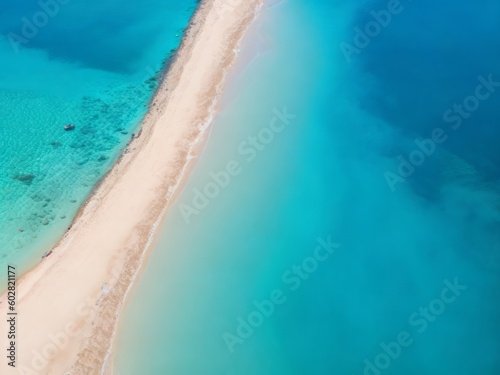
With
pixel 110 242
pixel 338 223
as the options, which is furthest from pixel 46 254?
pixel 338 223

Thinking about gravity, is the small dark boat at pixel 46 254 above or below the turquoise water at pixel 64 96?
below

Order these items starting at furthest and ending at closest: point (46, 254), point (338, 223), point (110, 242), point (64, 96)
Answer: point (64, 96) → point (338, 223) → point (46, 254) → point (110, 242)

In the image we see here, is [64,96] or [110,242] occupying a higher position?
[64,96]

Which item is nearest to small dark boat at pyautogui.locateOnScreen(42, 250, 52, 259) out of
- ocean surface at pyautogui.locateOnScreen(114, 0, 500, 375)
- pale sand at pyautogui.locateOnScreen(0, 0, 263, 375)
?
pale sand at pyautogui.locateOnScreen(0, 0, 263, 375)

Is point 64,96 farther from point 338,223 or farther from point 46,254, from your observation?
point 338,223

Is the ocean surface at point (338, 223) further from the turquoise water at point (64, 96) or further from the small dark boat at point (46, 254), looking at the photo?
the turquoise water at point (64, 96)

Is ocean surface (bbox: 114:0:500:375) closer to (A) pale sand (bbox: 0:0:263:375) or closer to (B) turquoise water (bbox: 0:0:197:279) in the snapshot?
(A) pale sand (bbox: 0:0:263:375)

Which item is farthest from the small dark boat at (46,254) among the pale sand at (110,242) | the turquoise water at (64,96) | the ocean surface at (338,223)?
the ocean surface at (338,223)
